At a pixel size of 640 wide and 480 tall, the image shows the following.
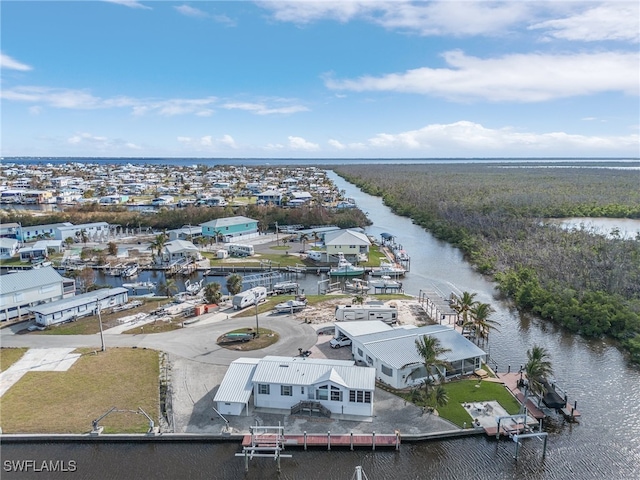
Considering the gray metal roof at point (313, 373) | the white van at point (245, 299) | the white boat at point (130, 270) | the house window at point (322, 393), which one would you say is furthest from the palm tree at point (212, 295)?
the white boat at point (130, 270)

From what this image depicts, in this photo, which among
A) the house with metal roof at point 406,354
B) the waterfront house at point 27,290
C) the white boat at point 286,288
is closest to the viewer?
the house with metal roof at point 406,354

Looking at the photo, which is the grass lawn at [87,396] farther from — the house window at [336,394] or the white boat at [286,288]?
the white boat at [286,288]

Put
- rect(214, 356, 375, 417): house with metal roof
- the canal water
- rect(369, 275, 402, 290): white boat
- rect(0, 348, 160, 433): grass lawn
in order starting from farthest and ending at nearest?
1. rect(369, 275, 402, 290): white boat
2. rect(214, 356, 375, 417): house with metal roof
3. rect(0, 348, 160, 433): grass lawn
4. the canal water

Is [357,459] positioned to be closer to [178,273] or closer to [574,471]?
[574,471]

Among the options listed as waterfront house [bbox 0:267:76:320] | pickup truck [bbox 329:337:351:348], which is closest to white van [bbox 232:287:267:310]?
pickup truck [bbox 329:337:351:348]

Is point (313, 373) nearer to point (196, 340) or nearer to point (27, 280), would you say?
point (196, 340)

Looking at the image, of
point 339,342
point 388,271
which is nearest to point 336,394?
point 339,342

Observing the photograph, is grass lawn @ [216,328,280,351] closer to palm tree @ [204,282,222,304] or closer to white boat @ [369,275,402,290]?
palm tree @ [204,282,222,304]
